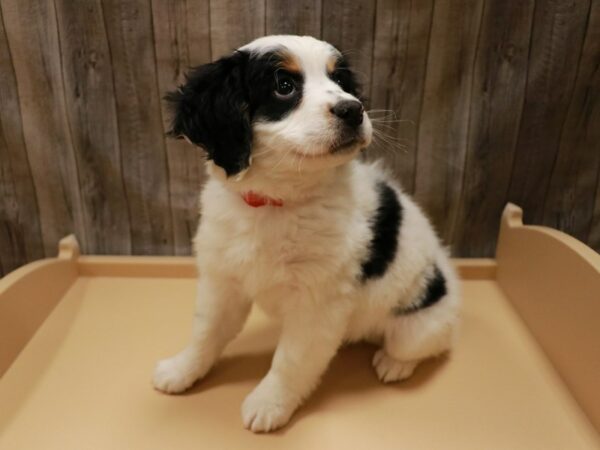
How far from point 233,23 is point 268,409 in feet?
3.76

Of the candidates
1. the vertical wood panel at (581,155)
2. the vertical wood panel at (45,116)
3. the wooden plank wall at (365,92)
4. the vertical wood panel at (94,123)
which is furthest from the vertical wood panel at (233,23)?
the vertical wood panel at (581,155)

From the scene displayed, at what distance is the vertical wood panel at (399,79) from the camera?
1.70 m

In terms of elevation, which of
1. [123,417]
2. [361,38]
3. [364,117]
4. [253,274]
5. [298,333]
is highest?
[361,38]

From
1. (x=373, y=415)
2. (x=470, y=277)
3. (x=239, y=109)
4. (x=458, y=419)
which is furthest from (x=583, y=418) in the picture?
(x=239, y=109)

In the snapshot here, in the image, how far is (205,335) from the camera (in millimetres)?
1463

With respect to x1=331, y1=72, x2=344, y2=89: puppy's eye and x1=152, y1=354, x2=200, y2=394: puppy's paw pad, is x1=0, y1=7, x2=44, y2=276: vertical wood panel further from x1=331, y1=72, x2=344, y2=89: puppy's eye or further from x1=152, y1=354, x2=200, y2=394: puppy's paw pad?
x1=331, y1=72, x2=344, y2=89: puppy's eye

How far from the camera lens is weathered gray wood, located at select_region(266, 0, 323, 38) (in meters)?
1.68

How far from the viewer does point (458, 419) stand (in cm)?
141

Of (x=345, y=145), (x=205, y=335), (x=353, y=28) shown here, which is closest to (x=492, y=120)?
(x=353, y=28)

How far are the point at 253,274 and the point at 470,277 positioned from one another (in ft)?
3.42

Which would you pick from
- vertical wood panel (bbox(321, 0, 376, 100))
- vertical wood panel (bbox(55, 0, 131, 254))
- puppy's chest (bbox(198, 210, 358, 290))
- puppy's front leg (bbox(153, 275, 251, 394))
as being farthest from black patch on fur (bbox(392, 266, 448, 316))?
vertical wood panel (bbox(55, 0, 131, 254))

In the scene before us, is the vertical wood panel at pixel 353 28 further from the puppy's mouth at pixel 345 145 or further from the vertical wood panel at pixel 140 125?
the puppy's mouth at pixel 345 145

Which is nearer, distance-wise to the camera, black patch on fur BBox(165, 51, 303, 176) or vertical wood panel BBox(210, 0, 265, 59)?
black patch on fur BBox(165, 51, 303, 176)

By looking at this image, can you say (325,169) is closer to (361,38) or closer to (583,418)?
(361,38)
